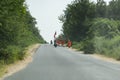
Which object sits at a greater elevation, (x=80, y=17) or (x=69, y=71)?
(x=80, y=17)

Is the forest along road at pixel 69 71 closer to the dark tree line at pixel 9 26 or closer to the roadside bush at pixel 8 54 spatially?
the roadside bush at pixel 8 54

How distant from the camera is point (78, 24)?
93125 millimetres

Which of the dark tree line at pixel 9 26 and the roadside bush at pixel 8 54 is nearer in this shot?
the dark tree line at pixel 9 26

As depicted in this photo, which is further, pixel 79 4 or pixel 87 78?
pixel 79 4

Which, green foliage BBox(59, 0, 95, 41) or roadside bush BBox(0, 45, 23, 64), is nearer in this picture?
roadside bush BBox(0, 45, 23, 64)

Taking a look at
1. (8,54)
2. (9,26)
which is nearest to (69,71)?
(8,54)

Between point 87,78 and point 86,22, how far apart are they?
7037cm

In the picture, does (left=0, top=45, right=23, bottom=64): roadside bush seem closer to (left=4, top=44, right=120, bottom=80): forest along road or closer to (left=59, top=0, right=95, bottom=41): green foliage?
(left=4, top=44, right=120, bottom=80): forest along road

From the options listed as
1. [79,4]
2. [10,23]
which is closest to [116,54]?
[10,23]

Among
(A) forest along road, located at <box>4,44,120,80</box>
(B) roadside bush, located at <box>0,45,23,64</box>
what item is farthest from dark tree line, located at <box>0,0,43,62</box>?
(A) forest along road, located at <box>4,44,120,80</box>

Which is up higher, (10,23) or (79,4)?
(79,4)

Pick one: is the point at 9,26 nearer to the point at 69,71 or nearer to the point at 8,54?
the point at 8,54

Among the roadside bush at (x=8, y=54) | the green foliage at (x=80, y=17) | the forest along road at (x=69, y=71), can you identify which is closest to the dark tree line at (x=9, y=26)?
the roadside bush at (x=8, y=54)

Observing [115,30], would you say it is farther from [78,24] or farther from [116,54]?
[78,24]
